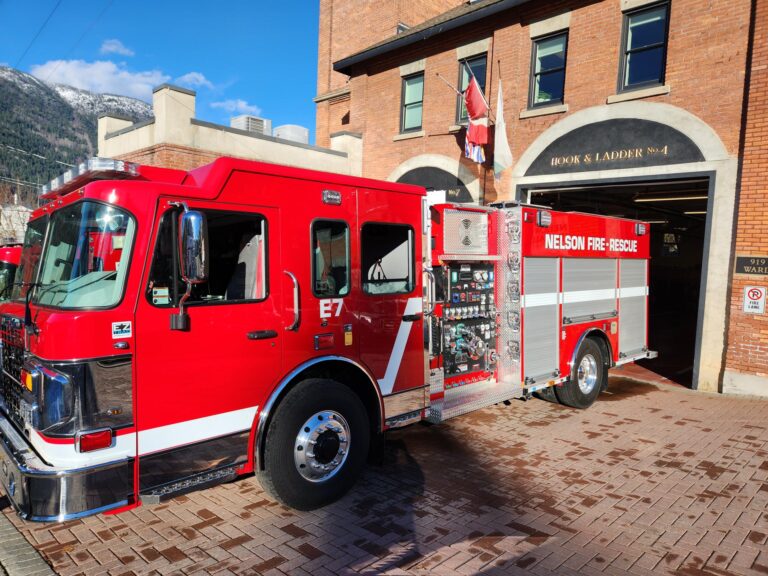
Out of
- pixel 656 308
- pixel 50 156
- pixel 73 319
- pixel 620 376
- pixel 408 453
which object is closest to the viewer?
pixel 73 319

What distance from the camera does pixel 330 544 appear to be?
3846mm

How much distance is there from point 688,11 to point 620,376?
20.9ft

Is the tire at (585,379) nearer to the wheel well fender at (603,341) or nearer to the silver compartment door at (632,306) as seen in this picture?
the wheel well fender at (603,341)

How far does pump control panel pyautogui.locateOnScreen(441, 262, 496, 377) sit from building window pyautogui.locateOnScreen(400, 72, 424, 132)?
8410 mm

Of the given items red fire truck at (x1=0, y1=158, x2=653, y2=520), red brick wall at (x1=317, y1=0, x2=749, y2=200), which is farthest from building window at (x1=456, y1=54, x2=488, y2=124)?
red fire truck at (x1=0, y1=158, x2=653, y2=520)

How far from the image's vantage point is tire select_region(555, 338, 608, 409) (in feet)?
23.8

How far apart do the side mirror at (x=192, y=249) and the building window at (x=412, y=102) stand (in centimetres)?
1117

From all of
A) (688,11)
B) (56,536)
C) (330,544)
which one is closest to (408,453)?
(330,544)

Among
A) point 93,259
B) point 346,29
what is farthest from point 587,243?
point 346,29

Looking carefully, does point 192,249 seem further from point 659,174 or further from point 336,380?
point 659,174

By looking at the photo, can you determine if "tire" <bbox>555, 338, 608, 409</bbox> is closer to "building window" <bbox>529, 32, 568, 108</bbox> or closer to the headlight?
"building window" <bbox>529, 32, 568, 108</bbox>

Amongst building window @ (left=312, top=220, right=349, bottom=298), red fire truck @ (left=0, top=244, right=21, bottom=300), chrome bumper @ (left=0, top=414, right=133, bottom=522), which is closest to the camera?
chrome bumper @ (left=0, top=414, right=133, bottom=522)

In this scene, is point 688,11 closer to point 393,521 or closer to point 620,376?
point 620,376

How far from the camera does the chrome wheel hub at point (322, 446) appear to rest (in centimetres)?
414
